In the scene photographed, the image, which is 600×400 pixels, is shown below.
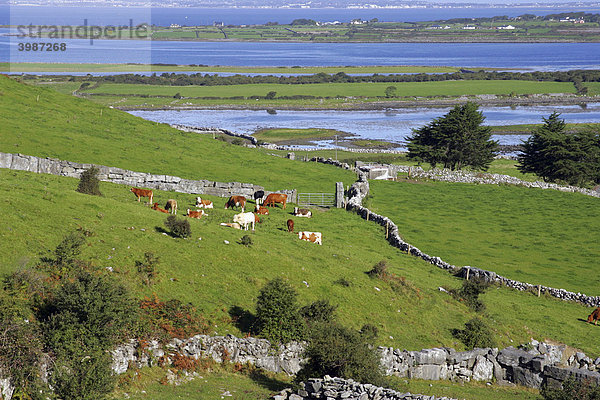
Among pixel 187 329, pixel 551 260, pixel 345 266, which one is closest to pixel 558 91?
pixel 551 260

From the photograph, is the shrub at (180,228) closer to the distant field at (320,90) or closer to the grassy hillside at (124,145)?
the grassy hillside at (124,145)

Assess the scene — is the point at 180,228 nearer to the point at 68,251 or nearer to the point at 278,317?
the point at 68,251

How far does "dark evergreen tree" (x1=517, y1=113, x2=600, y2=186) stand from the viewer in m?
79.6

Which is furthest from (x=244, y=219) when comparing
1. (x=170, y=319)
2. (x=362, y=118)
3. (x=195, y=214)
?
(x=362, y=118)

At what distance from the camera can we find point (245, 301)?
2602 centimetres

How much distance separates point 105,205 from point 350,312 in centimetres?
1243

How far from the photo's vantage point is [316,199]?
176 feet

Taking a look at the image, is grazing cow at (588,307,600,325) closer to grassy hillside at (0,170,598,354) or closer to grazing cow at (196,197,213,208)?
grassy hillside at (0,170,598,354)

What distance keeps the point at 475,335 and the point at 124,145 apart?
38.6 m

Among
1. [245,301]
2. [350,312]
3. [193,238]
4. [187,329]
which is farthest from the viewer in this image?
[193,238]

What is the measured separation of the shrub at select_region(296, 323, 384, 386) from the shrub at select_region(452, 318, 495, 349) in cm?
777

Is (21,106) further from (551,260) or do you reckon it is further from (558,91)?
(558,91)

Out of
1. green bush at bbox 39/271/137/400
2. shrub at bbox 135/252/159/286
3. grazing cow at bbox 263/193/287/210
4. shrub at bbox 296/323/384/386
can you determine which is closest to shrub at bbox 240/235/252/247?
shrub at bbox 135/252/159/286

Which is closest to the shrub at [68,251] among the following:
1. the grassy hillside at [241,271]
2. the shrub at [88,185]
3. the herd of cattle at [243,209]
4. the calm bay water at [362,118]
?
the grassy hillside at [241,271]
